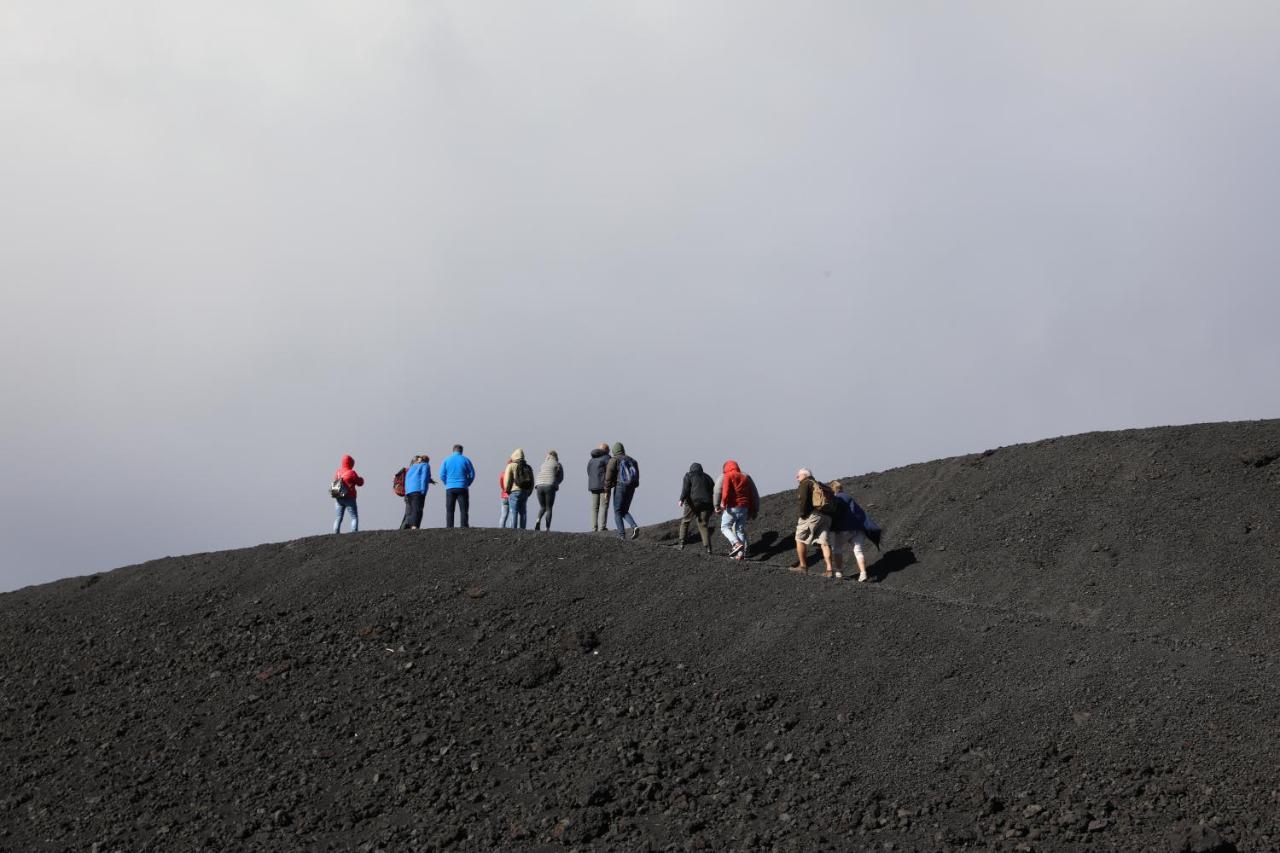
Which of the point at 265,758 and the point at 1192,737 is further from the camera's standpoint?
the point at 265,758

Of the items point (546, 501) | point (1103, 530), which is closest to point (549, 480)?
point (546, 501)

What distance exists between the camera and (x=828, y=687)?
12.2 metres

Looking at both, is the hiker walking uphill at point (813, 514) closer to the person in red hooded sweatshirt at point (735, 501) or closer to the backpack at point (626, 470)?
the person in red hooded sweatshirt at point (735, 501)

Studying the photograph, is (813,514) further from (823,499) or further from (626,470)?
(626,470)

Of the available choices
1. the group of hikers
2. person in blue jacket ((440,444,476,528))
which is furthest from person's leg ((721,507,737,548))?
person in blue jacket ((440,444,476,528))

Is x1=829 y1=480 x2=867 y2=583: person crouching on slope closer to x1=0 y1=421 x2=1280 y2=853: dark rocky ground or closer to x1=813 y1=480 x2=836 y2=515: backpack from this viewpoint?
x1=813 y1=480 x2=836 y2=515: backpack

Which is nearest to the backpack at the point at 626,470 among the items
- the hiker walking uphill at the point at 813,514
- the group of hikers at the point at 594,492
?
the group of hikers at the point at 594,492

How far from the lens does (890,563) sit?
67.4 ft

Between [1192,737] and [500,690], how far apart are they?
657 cm

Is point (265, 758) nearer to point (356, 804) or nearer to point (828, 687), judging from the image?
point (356, 804)

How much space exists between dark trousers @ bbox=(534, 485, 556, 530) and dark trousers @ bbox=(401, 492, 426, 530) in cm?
203

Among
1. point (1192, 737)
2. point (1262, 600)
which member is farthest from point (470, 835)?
point (1262, 600)

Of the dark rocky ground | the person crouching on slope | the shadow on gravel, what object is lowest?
the dark rocky ground

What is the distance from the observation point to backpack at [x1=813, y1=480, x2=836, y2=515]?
699 inches
